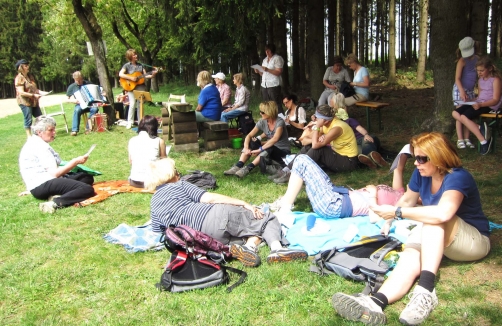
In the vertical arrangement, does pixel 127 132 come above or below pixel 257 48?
below

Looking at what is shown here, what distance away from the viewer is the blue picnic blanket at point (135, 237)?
4309mm

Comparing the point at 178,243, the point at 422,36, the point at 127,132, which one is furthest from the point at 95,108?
the point at 422,36

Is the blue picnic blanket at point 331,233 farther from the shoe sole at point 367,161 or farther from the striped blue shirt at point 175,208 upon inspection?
the shoe sole at point 367,161

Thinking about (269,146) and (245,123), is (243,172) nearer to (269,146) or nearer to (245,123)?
(269,146)

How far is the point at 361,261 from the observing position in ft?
11.3

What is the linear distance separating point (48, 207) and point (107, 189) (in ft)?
3.11

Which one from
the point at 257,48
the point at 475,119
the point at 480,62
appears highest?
the point at 257,48

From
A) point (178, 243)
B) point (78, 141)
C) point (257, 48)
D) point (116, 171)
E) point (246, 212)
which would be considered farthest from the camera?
point (257, 48)

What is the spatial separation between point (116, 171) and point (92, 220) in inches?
101

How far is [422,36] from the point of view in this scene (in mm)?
16219

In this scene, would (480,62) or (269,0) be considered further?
(269,0)

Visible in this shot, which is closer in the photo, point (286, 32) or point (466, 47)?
point (466, 47)

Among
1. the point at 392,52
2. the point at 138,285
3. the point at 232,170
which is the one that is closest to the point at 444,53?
the point at 232,170

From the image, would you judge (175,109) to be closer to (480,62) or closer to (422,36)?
(480,62)
